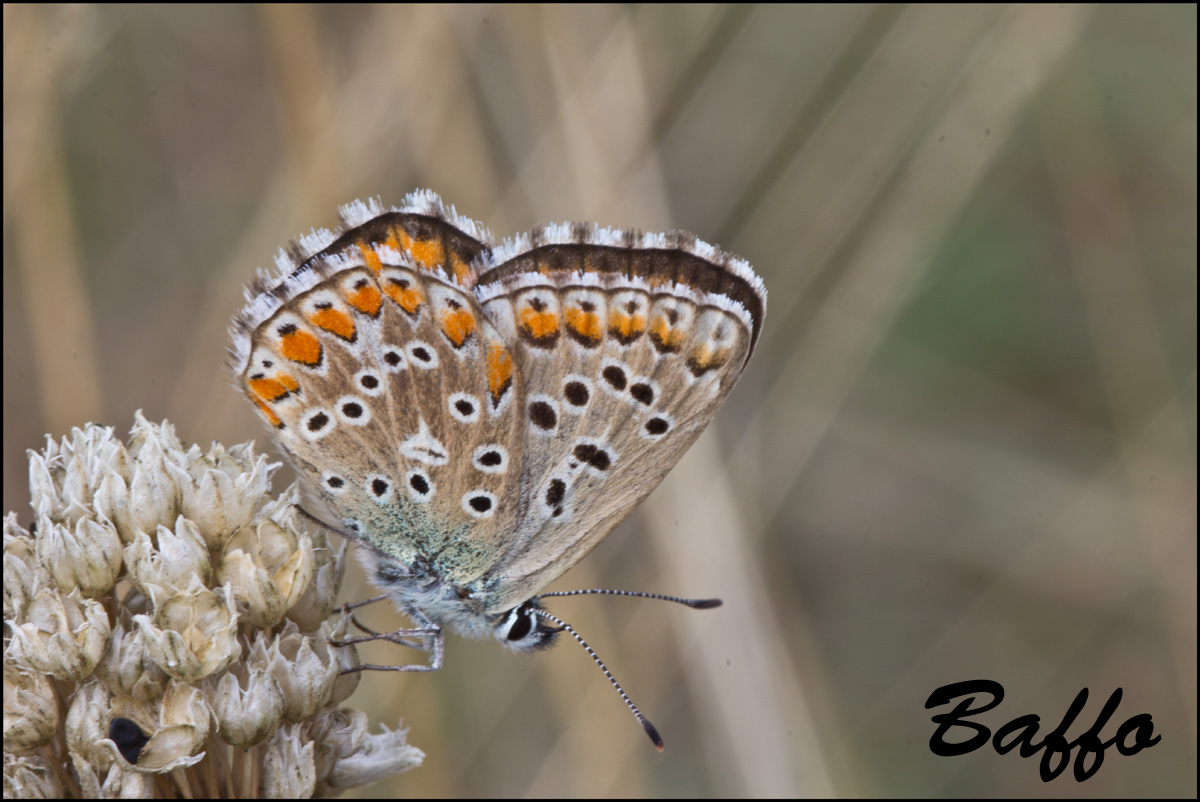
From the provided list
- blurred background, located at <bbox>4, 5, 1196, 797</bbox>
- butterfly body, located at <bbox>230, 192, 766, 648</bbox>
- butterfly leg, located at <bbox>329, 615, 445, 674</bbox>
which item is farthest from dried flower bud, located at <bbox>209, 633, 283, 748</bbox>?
blurred background, located at <bbox>4, 5, 1196, 797</bbox>

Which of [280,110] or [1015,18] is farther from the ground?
[1015,18]

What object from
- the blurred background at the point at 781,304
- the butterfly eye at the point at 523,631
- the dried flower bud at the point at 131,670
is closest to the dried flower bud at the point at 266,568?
the dried flower bud at the point at 131,670

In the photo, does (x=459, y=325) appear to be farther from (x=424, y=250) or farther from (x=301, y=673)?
(x=301, y=673)

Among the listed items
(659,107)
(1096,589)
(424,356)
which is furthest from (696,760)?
(659,107)

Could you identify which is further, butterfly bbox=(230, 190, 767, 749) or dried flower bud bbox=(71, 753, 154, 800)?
butterfly bbox=(230, 190, 767, 749)

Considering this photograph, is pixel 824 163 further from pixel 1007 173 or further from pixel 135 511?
pixel 135 511

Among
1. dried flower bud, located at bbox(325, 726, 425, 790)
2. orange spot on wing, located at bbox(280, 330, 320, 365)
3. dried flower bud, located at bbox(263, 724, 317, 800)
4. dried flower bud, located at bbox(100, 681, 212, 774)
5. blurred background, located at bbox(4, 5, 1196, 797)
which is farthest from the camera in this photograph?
blurred background, located at bbox(4, 5, 1196, 797)

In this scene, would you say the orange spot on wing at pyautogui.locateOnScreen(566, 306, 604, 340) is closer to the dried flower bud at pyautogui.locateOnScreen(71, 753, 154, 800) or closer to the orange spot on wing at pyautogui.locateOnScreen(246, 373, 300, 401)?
the orange spot on wing at pyautogui.locateOnScreen(246, 373, 300, 401)
